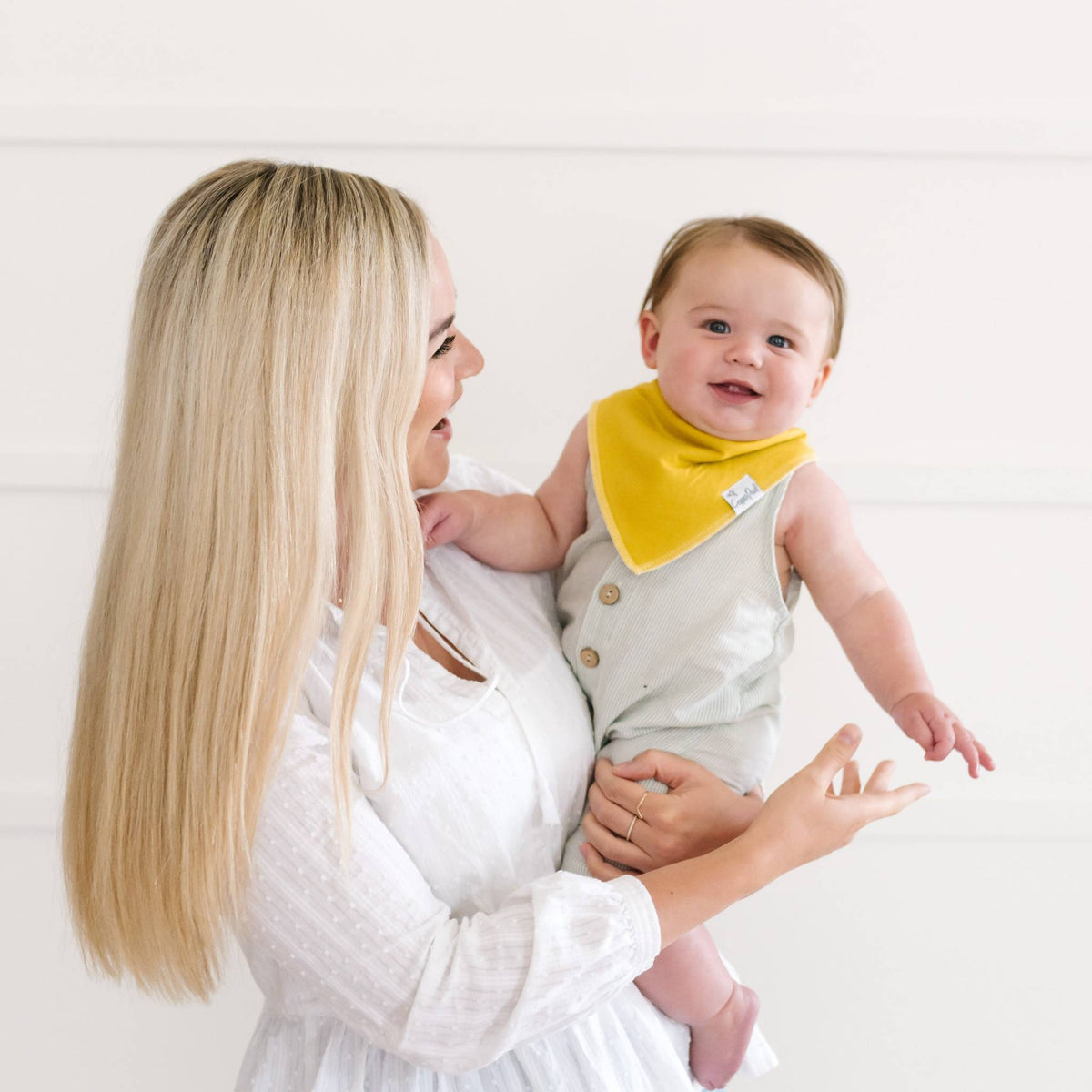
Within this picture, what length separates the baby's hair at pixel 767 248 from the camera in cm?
144

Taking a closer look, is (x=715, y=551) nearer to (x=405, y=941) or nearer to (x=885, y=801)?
(x=885, y=801)

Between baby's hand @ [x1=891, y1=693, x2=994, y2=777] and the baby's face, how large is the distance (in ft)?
1.24

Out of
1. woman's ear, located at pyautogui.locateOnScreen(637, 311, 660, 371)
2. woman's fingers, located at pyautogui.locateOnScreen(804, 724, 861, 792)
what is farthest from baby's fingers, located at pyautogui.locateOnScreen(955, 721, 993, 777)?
woman's ear, located at pyautogui.locateOnScreen(637, 311, 660, 371)


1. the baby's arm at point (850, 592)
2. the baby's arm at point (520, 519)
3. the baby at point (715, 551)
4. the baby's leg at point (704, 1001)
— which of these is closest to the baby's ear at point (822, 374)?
the baby at point (715, 551)

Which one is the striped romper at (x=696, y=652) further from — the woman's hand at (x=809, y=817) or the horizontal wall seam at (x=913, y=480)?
the horizontal wall seam at (x=913, y=480)

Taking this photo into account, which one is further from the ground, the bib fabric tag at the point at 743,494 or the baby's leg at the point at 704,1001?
the bib fabric tag at the point at 743,494

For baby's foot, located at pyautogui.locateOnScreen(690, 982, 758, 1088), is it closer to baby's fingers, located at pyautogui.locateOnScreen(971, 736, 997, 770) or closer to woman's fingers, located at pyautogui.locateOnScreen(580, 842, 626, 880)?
woman's fingers, located at pyautogui.locateOnScreen(580, 842, 626, 880)

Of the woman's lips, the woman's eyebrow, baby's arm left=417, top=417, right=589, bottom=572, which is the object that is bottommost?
baby's arm left=417, top=417, right=589, bottom=572

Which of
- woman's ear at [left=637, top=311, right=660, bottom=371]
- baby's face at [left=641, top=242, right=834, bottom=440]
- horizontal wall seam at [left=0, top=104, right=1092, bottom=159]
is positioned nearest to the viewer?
baby's face at [left=641, top=242, right=834, bottom=440]

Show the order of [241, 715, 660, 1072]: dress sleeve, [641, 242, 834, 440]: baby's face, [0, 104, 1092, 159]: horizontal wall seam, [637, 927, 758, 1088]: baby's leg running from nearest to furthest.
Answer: [241, 715, 660, 1072]: dress sleeve
[637, 927, 758, 1088]: baby's leg
[641, 242, 834, 440]: baby's face
[0, 104, 1092, 159]: horizontal wall seam

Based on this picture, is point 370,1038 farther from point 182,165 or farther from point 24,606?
point 182,165

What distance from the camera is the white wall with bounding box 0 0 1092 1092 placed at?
175 cm

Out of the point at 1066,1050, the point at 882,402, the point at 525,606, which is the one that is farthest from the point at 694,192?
the point at 1066,1050

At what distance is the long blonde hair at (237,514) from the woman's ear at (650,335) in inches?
17.3
